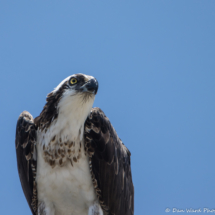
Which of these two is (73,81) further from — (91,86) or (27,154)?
(27,154)

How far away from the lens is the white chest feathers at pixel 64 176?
18.1 ft

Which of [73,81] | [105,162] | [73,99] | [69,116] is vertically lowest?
[105,162]

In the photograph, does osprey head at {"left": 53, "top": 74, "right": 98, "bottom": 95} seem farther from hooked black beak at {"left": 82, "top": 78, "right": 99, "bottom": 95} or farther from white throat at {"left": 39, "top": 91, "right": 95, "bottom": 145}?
white throat at {"left": 39, "top": 91, "right": 95, "bottom": 145}

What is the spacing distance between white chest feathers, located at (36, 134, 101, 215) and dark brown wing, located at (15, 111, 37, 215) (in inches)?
5.3

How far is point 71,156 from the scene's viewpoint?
18.2 ft

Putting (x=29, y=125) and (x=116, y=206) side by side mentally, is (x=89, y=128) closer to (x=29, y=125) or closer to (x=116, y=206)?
(x=29, y=125)

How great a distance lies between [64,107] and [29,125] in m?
0.99

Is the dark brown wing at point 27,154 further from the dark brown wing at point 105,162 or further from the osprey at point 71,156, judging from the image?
the dark brown wing at point 105,162

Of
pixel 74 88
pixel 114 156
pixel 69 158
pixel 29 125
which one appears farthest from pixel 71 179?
pixel 74 88

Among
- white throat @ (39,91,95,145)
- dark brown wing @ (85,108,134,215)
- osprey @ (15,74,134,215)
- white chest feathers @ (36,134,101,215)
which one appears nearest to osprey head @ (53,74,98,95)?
osprey @ (15,74,134,215)

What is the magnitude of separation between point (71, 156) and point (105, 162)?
715mm

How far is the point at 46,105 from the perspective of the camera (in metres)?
5.84

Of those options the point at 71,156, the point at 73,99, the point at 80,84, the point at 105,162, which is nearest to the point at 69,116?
the point at 73,99

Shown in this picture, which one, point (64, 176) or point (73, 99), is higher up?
point (73, 99)
